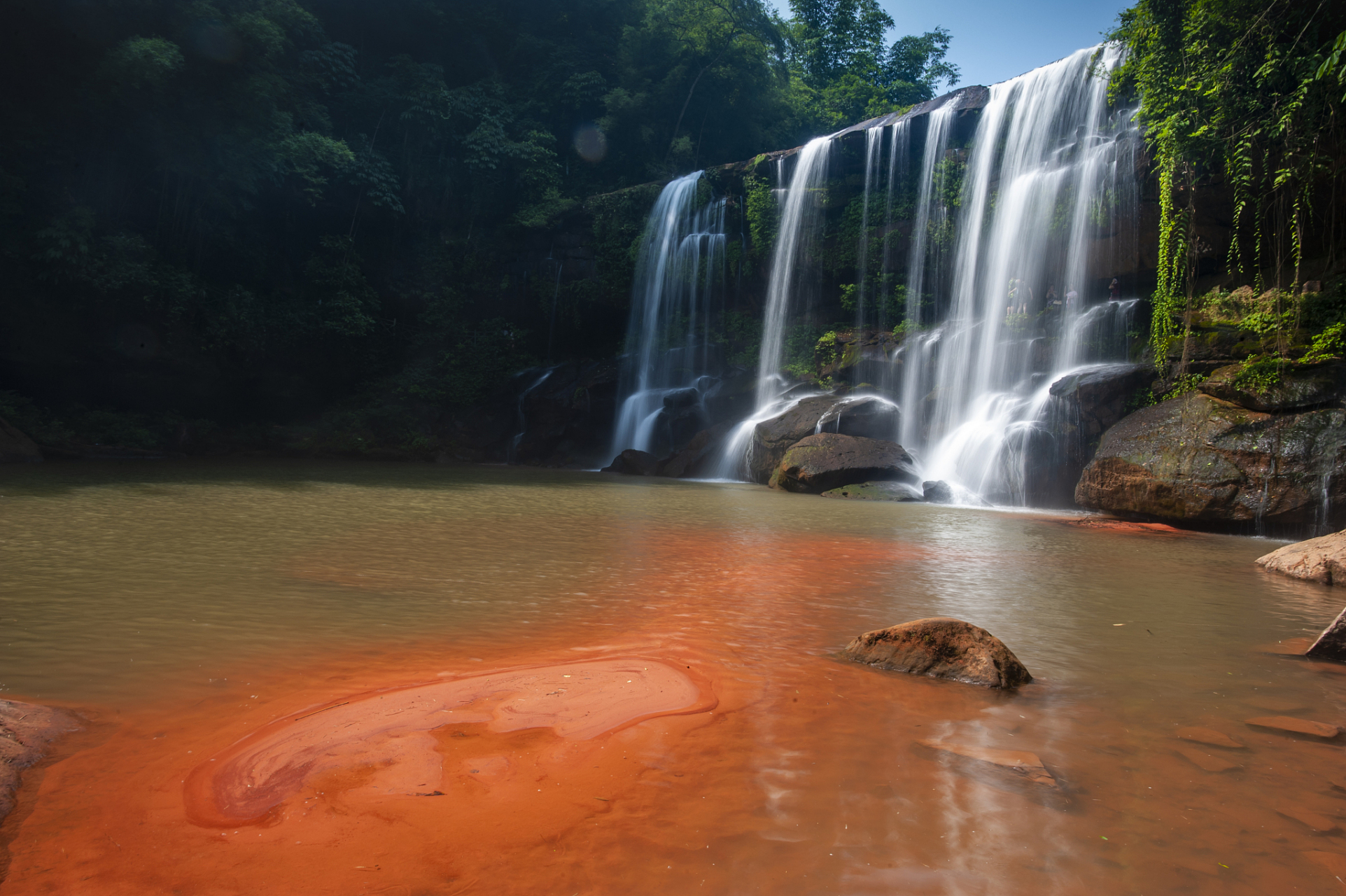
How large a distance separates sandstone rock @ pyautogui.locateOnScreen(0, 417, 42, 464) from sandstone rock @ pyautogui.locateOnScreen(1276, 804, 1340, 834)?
19594 mm

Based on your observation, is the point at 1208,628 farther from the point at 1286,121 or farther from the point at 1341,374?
the point at 1286,121

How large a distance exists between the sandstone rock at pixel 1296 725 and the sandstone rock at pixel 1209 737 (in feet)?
0.75

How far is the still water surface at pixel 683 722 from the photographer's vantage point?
2.01 meters

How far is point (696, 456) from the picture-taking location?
64.4ft

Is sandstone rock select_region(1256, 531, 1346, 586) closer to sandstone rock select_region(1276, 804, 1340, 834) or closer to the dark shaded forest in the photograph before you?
sandstone rock select_region(1276, 804, 1340, 834)

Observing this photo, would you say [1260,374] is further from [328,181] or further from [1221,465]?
[328,181]

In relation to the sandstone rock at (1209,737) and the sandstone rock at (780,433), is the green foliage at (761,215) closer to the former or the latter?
the sandstone rock at (780,433)

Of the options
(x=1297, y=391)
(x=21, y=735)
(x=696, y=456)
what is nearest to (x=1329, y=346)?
(x=1297, y=391)

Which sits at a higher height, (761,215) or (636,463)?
(761,215)

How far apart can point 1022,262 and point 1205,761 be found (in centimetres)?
1668

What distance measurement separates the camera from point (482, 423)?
84.0ft

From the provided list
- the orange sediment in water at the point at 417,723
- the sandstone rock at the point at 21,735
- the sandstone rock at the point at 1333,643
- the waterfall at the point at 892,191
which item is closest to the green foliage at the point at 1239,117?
the waterfall at the point at 892,191

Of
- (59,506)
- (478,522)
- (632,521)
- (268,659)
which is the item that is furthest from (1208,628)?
(59,506)

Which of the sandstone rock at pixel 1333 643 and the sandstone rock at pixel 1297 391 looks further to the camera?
the sandstone rock at pixel 1297 391
